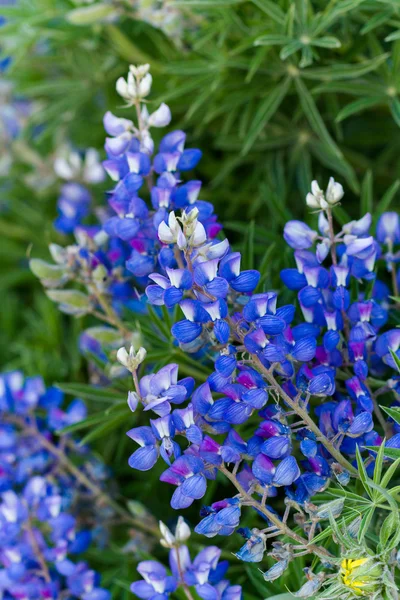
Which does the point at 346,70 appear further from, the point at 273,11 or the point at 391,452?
the point at 391,452

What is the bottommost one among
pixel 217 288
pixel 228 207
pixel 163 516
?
pixel 163 516

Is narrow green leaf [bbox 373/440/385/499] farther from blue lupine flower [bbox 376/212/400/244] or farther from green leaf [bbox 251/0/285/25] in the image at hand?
green leaf [bbox 251/0/285/25]

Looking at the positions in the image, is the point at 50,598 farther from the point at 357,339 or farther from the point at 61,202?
the point at 61,202

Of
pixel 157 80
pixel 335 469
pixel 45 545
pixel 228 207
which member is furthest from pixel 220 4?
pixel 45 545

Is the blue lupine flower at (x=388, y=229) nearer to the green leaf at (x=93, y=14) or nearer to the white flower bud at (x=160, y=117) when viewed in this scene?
the white flower bud at (x=160, y=117)

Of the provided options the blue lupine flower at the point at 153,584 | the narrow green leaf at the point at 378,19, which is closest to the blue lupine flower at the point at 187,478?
the blue lupine flower at the point at 153,584

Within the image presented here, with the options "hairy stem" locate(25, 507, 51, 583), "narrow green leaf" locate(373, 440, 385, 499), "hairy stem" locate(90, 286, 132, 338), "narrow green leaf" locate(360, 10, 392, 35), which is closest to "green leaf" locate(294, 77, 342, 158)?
"narrow green leaf" locate(360, 10, 392, 35)
